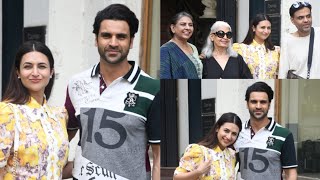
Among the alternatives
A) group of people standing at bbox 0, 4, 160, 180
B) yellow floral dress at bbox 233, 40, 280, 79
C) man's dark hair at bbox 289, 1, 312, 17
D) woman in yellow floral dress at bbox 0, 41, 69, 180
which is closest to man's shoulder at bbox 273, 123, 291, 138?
yellow floral dress at bbox 233, 40, 280, 79

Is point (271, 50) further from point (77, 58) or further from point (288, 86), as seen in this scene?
point (77, 58)

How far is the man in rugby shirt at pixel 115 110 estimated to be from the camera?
2.80m

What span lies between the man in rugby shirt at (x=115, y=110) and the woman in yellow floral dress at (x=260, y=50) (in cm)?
75

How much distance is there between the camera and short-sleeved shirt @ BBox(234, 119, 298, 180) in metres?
3.31

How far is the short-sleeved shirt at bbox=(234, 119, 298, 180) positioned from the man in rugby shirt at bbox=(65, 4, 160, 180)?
644 mm

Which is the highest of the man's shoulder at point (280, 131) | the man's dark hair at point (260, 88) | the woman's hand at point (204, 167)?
the man's dark hair at point (260, 88)

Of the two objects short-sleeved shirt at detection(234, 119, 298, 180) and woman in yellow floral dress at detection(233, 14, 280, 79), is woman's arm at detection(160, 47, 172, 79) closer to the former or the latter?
woman in yellow floral dress at detection(233, 14, 280, 79)

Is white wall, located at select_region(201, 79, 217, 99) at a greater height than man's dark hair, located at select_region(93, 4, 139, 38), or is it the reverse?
man's dark hair, located at select_region(93, 4, 139, 38)

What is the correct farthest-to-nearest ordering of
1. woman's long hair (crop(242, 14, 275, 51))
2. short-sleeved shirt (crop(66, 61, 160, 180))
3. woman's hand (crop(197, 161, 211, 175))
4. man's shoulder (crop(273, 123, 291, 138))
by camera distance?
woman's long hair (crop(242, 14, 275, 51))
man's shoulder (crop(273, 123, 291, 138))
woman's hand (crop(197, 161, 211, 175))
short-sleeved shirt (crop(66, 61, 160, 180))

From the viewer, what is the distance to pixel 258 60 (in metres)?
3.47

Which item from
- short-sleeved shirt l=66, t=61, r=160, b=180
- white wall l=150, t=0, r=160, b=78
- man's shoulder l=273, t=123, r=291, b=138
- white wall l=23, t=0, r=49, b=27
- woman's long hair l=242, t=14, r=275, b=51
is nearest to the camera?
short-sleeved shirt l=66, t=61, r=160, b=180

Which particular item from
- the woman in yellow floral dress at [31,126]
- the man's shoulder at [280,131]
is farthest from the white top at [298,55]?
the woman in yellow floral dress at [31,126]

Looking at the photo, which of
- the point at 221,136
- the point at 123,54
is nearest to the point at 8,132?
the point at 123,54

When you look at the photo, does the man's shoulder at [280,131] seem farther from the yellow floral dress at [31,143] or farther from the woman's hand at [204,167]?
the yellow floral dress at [31,143]
